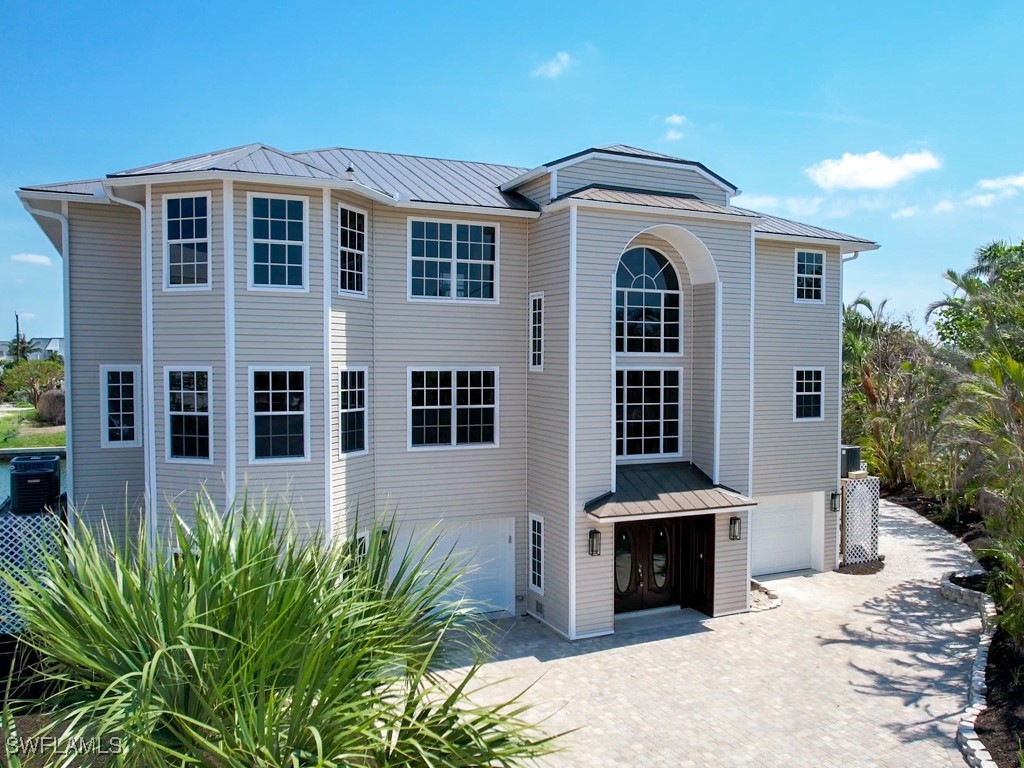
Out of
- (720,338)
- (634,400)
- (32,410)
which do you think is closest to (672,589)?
(634,400)

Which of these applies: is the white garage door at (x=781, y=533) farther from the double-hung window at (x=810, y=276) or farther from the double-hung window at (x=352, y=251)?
the double-hung window at (x=352, y=251)

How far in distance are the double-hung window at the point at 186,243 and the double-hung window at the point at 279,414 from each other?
1832mm

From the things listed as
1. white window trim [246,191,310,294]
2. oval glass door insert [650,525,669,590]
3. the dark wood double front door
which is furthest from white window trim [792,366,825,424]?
white window trim [246,191,310,294]

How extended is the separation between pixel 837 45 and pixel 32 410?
54.1 metres

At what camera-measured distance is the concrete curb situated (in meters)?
8.03

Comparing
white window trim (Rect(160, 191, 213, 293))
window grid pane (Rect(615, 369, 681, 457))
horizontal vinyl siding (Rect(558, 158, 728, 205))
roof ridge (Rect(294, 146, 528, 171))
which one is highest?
roof ridge (Rect(294, 146, 528, 171))

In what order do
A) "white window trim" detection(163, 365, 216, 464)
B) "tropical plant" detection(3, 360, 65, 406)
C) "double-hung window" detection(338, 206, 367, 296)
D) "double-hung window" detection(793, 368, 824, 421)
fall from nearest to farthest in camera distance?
"white window trim" detection(163, 365, 216, 464)
"double-hung window" detection(338, 206, 367, 296)
"double-hung window" detection(793, 368, 824, 421)
"tropical plant" detection(3, 360, 65, 406)

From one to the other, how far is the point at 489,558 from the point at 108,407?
7.76 m

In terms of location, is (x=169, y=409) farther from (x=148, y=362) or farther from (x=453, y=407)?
(x=453, y=407)

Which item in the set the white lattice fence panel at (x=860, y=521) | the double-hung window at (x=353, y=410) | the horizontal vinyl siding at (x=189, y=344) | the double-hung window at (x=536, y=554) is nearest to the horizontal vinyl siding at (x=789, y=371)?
the white lattice fence panel at (x=860, y=521)

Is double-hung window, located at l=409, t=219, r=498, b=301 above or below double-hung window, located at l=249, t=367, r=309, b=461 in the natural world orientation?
above

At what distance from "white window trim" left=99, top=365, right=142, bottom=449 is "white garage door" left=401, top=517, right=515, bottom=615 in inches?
227

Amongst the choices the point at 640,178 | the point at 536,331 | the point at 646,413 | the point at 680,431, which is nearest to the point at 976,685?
the point at 680,431

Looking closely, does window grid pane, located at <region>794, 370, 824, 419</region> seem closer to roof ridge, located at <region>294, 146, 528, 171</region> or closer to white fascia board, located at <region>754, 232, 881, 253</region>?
white fascia board, located at <region>754, 232, 881, 253</region>
